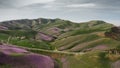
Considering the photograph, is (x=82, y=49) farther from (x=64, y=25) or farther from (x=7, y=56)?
(x=64, y=25)

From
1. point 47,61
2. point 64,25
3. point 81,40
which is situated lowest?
point 64,25

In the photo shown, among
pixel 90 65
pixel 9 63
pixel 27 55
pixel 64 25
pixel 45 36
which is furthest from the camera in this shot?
pixel 64 25

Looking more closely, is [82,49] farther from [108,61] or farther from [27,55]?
[27,55]

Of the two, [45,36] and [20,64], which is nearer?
[20,64]

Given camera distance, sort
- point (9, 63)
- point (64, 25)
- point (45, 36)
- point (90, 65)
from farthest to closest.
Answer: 1. point (64, 25)
2. point (45, 36)
3. point (90, 65)
4. point (9, 63)

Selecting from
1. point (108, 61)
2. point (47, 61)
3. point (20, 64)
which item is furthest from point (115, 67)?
point (20, 64)

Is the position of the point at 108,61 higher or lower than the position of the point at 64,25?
higher
